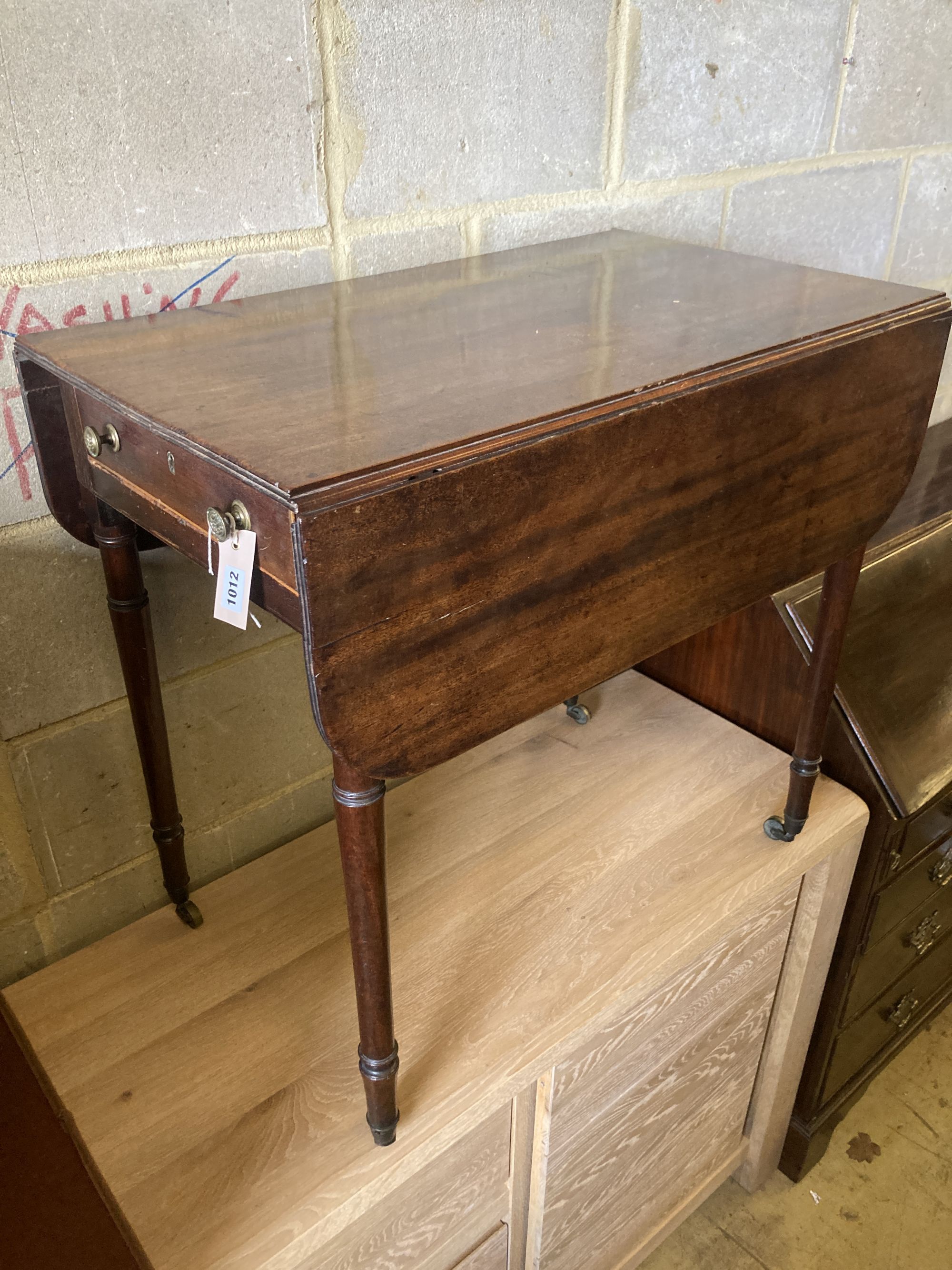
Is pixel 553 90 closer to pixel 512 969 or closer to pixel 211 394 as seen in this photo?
pixel 211 394

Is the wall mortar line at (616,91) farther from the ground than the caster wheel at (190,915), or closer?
farther from the ground

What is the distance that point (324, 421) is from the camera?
2.26 feet

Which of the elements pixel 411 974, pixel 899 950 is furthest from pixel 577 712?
pixel 899 950

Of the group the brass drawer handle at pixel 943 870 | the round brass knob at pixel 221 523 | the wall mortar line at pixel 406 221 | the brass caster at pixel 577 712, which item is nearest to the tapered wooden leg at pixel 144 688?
the wall mortar line at pixel 406 221

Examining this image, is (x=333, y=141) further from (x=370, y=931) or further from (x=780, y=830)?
(x=780, y=830)

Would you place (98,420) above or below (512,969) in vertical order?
above

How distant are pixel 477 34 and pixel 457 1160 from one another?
1211 mm

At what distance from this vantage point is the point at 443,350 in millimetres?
848

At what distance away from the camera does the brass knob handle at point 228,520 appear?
2.12 ft

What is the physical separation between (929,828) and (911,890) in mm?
126

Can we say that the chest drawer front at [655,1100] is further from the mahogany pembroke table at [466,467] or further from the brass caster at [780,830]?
the mahogany pembroke table at [466,467]

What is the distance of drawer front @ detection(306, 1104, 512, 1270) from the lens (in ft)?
3.00

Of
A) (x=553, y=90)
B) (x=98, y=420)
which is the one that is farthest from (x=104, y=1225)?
(x=553, y=90)

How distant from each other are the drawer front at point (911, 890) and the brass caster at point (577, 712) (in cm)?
49
